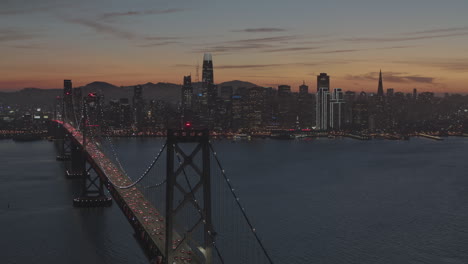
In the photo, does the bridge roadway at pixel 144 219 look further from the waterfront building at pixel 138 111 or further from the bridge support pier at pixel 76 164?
the waterfront building at pixel 138 111

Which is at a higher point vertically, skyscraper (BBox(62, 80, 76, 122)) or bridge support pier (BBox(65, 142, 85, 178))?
skyscraper (BBox(62, 80, 76, 122))

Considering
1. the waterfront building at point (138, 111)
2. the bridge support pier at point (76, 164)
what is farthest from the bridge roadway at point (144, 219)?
the waterfront building at point (138, 111)

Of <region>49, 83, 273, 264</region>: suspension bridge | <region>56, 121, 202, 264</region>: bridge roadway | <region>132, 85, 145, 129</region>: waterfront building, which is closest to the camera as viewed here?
<region>49, 83, 273, 264</region>: suspension bridge

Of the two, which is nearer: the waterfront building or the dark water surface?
the dark water surface

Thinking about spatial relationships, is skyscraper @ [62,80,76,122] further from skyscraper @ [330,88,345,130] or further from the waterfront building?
skyscraper @ [330,88,345,130]

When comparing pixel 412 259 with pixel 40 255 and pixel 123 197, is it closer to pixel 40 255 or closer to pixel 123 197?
pixel 123 197

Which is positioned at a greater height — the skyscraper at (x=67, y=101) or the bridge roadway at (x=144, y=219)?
Result: the skyscraper at (x=67, y=101)

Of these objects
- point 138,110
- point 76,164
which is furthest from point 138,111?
point 76,164

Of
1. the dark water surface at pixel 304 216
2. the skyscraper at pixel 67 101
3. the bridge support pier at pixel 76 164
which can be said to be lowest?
the dark water surface at pixel 304 216

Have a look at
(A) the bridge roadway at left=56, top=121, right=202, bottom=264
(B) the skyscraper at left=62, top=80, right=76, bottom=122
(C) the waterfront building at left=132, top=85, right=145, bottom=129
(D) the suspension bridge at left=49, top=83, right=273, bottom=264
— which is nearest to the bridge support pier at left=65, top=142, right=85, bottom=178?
(D) the suspension bridge at left=49, top=83, right=273, bottom=264
